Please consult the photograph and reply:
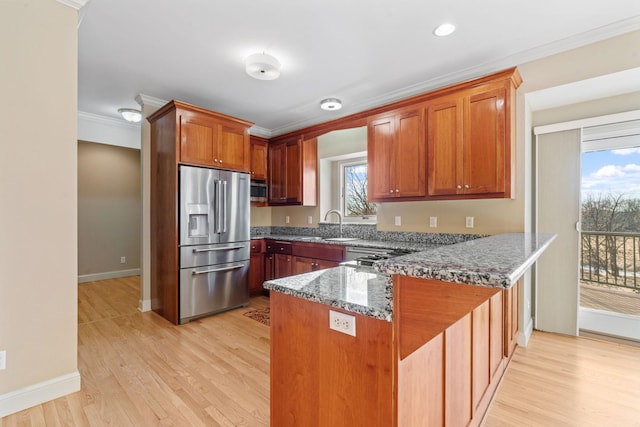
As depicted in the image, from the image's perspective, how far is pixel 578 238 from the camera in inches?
114

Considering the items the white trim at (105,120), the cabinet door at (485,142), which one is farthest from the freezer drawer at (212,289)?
the white trim at (105,120)

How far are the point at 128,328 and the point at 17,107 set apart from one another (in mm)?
2325

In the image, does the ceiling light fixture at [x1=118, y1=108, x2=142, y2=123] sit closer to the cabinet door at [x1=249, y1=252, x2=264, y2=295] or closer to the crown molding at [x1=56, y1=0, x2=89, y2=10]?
the crown molding at [x1=56, y1=0, x2=89, y2=10]

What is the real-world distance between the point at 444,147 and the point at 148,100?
142 inches

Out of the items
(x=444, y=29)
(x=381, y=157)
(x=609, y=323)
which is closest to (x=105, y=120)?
(x=381, y=157)

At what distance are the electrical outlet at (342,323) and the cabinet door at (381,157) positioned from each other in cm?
240

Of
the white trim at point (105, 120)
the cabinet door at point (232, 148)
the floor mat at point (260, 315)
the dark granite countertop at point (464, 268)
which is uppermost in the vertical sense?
the white trim at point (105, 120)

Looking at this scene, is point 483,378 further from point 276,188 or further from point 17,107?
point 276,188

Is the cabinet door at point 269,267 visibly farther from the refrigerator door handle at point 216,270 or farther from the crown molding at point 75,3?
the crown molding at point 75,3

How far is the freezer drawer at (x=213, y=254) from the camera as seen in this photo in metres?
3.34

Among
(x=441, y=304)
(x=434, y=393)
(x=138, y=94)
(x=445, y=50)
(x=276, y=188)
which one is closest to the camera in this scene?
(x=441, y=304)

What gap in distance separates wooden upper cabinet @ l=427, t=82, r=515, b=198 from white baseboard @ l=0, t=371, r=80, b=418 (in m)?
3.29

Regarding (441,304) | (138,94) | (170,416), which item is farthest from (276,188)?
(441,304)

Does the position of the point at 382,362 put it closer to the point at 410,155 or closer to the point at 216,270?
the point at 410,155
